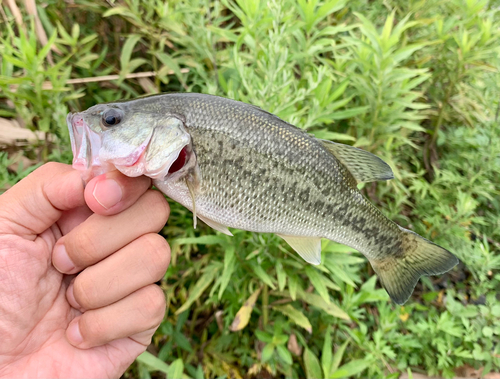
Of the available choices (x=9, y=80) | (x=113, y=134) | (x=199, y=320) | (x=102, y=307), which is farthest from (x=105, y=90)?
(x=199, y=320)

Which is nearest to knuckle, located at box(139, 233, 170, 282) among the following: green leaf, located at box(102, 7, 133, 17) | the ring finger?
the ring finger

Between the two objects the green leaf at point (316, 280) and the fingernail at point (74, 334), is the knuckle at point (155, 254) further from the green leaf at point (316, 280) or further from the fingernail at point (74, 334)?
the green leaf at point (316, 280)

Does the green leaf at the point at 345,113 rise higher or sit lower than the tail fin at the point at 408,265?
higher

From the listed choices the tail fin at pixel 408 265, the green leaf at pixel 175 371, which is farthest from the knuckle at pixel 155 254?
the tail fin at pixel 408 265

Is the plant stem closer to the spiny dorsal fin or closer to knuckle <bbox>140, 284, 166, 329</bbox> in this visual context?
knuckle <bbox>140, 284, 166, 329</bbox>

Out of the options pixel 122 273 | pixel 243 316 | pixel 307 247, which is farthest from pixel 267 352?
pixel 122 273

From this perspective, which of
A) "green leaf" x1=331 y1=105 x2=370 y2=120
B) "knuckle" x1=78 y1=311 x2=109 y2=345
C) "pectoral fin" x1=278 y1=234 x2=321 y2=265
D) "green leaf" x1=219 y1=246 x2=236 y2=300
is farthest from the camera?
"green leaf" x1=331 y1=105 x2=370 y2=120

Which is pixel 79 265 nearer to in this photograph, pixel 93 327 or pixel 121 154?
pixel 93 327
